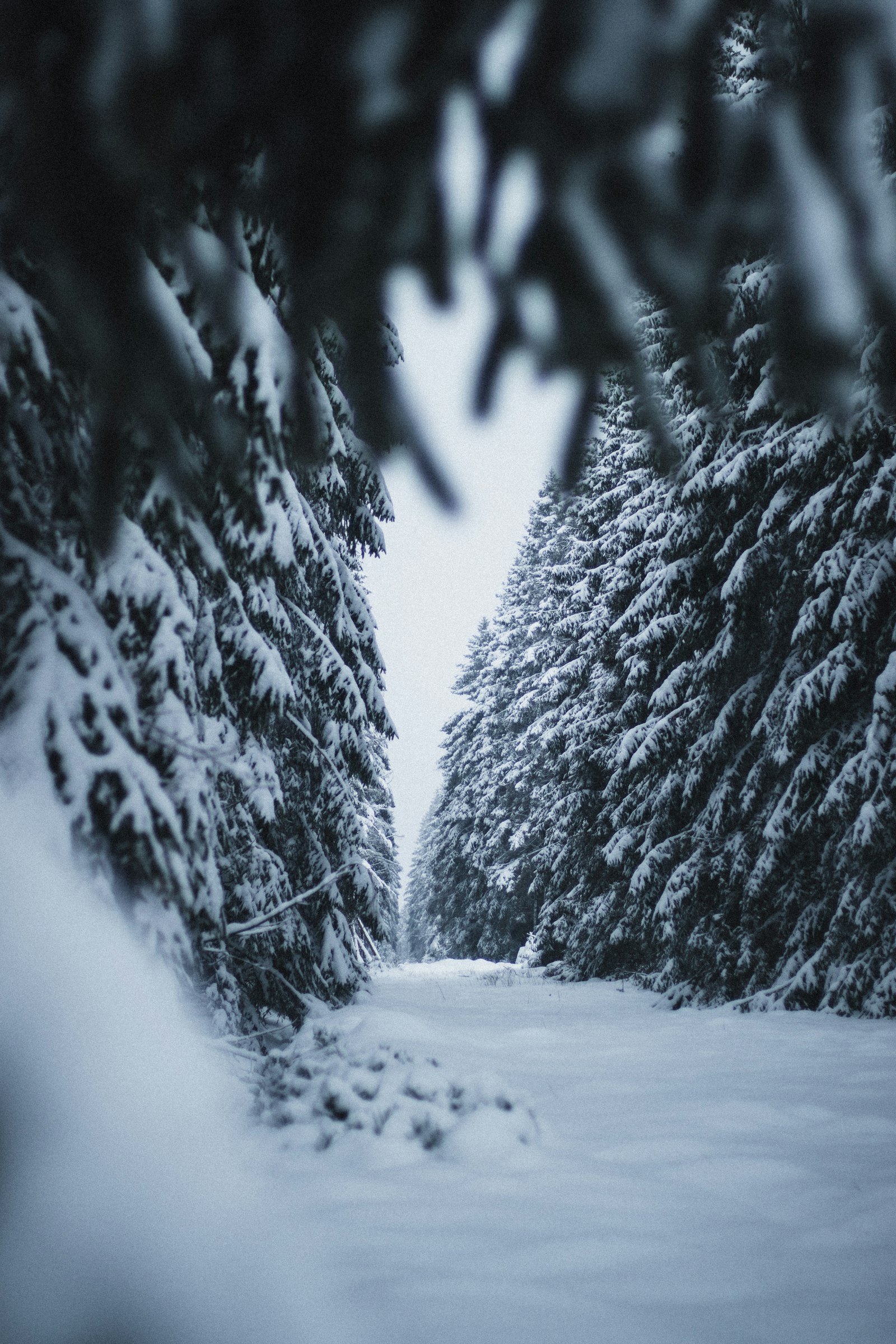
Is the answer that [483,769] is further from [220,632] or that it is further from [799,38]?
[799,38]

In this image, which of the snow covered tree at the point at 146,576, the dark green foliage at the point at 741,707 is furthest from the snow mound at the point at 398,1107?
the dark green foliage at the point at 741,707

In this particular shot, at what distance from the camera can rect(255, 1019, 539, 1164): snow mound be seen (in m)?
3.35

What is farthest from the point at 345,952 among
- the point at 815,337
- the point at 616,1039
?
the point at 815,337

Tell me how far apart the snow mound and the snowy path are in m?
0.07

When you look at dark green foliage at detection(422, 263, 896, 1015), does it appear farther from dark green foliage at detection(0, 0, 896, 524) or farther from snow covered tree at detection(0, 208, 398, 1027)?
snow covered tree at detection(0, 208, 398, 1027)

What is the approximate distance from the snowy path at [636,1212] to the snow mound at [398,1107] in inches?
2.7

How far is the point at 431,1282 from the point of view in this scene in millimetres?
2203

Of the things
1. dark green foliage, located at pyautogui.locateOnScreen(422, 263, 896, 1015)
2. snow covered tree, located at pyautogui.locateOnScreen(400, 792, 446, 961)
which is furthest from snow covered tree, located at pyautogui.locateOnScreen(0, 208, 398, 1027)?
snow covered tree, located at pyautogui.locateOnScreen(400, 792, 446, 961)

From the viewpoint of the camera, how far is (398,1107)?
3.55 metres

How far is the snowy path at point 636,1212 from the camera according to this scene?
2084mm

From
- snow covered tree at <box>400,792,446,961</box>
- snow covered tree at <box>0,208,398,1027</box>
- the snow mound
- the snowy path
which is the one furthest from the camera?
snow covered tree at <box>400,792,446,961</box>

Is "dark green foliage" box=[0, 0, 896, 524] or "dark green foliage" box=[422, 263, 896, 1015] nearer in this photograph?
"dark green foliage" box=[0, 0, 896, 524]

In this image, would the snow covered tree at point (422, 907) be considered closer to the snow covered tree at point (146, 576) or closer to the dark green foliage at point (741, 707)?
the dark green foliage at point (741, 707)

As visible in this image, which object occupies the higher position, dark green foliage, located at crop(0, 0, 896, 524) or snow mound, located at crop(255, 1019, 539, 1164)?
dark green foliage, located at crop(0, 0, 896, 524)
